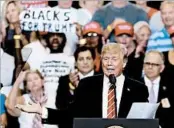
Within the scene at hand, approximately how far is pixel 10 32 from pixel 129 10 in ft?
3.11

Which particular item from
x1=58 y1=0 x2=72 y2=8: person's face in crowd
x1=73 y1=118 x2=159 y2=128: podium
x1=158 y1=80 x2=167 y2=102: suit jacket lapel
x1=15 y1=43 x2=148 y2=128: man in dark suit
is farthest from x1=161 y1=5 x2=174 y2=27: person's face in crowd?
x1=73 y1=118 x2=159 y2=128: podium

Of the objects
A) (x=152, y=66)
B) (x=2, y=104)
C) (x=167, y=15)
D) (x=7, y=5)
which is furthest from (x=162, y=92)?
(x=7, y=5)

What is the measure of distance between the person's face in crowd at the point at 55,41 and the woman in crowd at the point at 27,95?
24 cm

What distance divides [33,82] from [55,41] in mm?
362

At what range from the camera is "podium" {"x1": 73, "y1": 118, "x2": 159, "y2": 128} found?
4.62ft

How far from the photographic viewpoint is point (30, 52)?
3248 mm

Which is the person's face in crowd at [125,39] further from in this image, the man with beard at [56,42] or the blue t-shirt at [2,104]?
the blue t-shirt at [2,104]

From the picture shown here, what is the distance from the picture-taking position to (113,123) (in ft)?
4.62

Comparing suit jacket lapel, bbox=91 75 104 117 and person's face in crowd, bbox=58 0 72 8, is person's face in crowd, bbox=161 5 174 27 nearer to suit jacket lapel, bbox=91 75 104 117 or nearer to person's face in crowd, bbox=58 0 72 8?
person's face in crowd, bbox=58 0 72 8

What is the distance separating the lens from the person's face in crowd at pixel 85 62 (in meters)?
3.19

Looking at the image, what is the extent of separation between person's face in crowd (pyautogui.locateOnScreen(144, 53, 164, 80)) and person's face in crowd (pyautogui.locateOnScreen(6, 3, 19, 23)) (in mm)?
1067

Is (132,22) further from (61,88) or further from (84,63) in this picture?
(61,88)

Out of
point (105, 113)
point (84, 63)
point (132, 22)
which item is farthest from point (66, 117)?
point (132, 22)

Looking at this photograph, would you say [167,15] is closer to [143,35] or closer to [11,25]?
[143,35]
